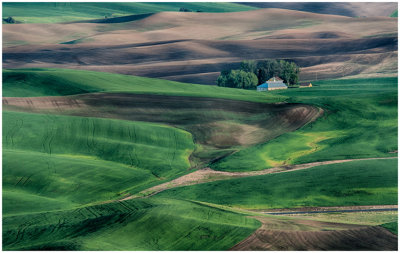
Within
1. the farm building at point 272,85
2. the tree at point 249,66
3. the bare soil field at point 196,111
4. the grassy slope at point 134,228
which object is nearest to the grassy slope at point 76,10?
the tree at point 249,66

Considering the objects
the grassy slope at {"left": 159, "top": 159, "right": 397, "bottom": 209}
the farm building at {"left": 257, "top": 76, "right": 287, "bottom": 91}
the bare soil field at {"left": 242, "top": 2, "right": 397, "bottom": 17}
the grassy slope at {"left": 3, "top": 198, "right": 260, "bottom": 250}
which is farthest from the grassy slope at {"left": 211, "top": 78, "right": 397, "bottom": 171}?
the grassy slope at {"left": 3, "top": 198, "right": 260, "bottom": 250}

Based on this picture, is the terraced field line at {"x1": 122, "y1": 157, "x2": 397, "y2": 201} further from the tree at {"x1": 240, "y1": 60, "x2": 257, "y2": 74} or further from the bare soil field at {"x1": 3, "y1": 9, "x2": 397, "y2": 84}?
the tree at {"x1": 240, "y1": 60, "x2": 257, "y2": 74}

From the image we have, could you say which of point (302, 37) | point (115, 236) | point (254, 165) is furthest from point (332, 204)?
point (302, 37)

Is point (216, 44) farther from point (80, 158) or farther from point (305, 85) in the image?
point (80, 158)

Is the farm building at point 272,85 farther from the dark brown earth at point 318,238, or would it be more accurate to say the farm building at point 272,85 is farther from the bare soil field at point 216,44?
the dark brown earth at point 318,238

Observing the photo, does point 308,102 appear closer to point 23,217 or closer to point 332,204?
point 332,204
